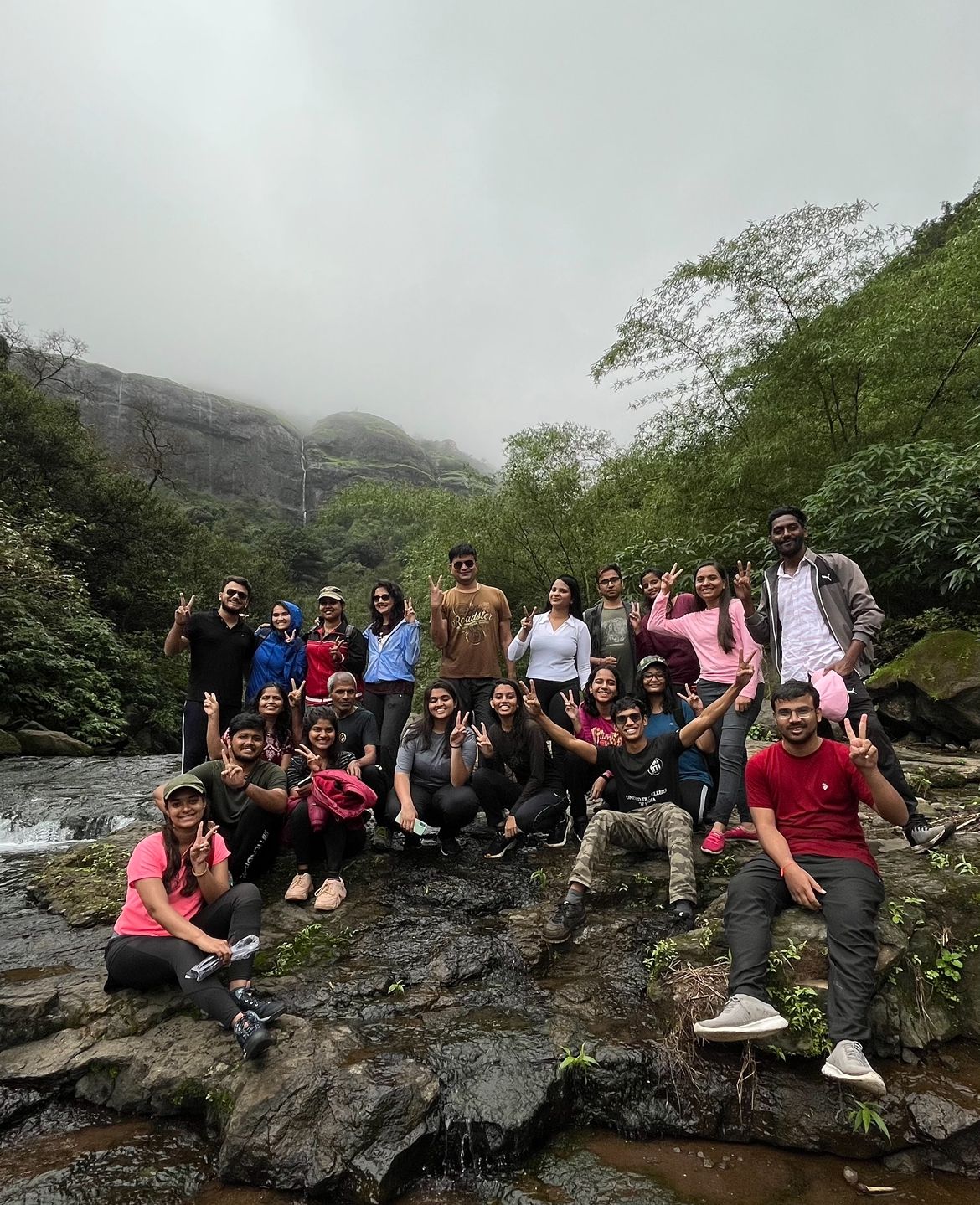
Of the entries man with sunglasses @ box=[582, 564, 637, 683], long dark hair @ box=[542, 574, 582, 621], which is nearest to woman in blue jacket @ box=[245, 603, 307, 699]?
long dark hair @ box=[542, 574, 582, 621]

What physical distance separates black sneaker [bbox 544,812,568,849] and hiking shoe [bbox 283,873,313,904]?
204 cm

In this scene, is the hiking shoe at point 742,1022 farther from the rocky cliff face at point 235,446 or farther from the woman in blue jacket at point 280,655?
the rocky cliff face at point 235,446

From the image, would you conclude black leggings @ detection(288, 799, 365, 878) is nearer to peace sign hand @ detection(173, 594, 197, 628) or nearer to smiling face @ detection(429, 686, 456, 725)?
smiling face @ detection(429, 686, 456, 725)

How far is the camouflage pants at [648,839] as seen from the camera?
4.13 metres

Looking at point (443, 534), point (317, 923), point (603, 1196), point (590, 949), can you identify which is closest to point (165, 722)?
point (443, 534)

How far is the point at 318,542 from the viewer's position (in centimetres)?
5078

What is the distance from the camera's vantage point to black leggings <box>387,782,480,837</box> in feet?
17.4

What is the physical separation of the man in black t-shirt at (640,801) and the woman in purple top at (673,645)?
804 millimetres

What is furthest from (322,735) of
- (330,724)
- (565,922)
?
(565,922)

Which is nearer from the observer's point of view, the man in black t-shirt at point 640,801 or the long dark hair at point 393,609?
the man in black t-shirt at point 640,801

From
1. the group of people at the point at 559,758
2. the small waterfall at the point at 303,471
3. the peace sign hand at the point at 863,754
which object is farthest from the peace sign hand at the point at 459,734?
the small waterfall at the point at 303,471

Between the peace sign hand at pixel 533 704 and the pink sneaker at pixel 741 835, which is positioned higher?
the peace sign hand at pixel 533 704

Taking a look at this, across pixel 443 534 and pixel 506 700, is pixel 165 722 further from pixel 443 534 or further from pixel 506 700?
pixel 506 700

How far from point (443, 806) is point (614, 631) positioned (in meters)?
2.24
